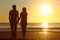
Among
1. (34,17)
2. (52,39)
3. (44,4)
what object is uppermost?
(44,4)

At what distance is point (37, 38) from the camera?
1751 mm

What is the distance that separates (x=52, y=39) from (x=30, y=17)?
805mm

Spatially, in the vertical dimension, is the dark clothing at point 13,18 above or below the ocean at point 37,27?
above

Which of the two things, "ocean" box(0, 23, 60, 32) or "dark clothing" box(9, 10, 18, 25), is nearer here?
"dark clothing" box(9, 10, 18, 25)

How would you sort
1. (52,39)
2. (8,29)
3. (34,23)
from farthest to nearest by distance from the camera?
(34,23) → (8,29) → (52,39)

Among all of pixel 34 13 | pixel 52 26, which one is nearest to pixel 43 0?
pixel 34 13

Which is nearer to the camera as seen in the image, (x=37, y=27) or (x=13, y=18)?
(x=13, y=18)

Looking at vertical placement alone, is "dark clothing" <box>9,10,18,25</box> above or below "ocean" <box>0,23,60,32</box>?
above

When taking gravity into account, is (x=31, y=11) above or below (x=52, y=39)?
above

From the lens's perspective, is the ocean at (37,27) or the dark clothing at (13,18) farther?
the ocean at (37,27)

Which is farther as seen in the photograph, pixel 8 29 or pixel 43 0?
pixel 43 0

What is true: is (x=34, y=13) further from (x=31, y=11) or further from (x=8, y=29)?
(x=8, y=29)

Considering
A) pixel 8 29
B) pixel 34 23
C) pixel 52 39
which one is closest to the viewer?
pixel 52 39

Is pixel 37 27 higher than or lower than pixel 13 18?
lower
